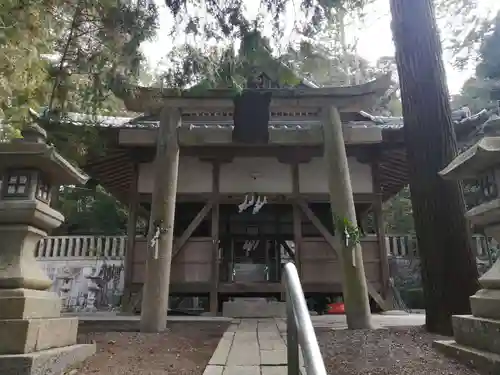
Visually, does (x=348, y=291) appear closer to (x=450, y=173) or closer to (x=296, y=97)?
(x=450, y=173)

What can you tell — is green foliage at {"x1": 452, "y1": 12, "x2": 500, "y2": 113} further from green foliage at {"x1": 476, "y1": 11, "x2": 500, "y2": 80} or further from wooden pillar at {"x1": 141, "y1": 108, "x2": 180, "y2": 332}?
wooden pillar at {"x1": 141, "y1": 108, "x2": 180, "y2": 332}

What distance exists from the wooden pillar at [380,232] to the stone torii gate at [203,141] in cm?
319

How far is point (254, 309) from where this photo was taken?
7.90 meters

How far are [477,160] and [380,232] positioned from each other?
615cm

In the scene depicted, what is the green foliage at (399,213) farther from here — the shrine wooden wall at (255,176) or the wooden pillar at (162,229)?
the wooden pillar at (162,229)

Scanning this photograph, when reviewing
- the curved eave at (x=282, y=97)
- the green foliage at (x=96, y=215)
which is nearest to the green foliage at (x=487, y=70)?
the curved eave at (x=282, y=97)

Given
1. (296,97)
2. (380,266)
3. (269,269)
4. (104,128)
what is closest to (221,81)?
(296,97)

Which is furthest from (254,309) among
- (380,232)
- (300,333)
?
(300,333)

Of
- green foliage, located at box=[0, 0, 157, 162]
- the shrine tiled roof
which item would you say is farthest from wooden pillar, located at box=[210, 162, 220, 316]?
green foliage, located at box=[0, 0, 157, 162]

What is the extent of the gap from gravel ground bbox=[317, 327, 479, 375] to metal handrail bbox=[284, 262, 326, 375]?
1.18 m

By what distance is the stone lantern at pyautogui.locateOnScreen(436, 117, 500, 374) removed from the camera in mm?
3008

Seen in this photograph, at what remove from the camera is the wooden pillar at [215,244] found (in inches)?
336

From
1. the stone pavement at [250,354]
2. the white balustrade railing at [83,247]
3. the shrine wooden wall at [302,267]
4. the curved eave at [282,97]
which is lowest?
the stone pavement at [250,354]

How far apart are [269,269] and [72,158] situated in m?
6.89
